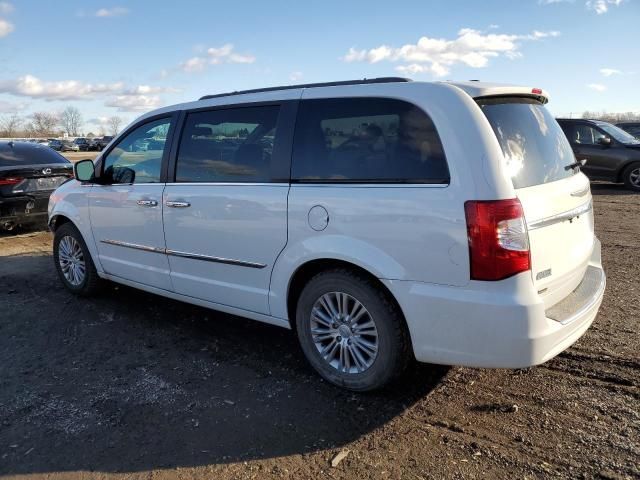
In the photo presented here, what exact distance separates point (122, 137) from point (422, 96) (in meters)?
3.09

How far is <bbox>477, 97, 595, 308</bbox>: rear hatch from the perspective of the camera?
2.87 meters

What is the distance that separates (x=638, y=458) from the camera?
8.66 ft

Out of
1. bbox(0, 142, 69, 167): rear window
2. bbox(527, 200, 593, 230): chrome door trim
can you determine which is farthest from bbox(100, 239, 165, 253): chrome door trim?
bbox(0, 142, 69, 167): rear window

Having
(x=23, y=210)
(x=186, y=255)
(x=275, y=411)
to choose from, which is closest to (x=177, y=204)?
(x=186, y=255)

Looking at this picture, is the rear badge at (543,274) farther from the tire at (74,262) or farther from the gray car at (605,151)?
the gray car at (605,151)

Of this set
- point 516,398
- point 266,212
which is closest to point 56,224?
point 266,212

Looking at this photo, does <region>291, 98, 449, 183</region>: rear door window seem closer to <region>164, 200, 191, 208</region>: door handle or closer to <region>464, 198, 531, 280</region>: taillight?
<region>464, 198, 531, 280</region>: taillight

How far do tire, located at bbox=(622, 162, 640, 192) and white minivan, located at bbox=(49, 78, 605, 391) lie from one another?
10.8m

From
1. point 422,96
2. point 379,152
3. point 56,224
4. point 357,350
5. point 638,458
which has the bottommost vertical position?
point 638,458

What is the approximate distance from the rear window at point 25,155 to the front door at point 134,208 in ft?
13.8

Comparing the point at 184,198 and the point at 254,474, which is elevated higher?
the point at 184,198

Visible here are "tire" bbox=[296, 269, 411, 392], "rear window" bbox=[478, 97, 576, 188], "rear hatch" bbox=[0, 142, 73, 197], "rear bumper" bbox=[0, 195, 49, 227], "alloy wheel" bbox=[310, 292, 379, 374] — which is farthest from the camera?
"rear hatch" bbox=[0, 142, 73, 197]

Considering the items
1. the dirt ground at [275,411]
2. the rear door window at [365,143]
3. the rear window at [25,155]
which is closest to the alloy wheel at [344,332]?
the dirt ground at [275,411]

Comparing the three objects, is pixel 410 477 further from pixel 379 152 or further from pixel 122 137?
pixel 122 137
